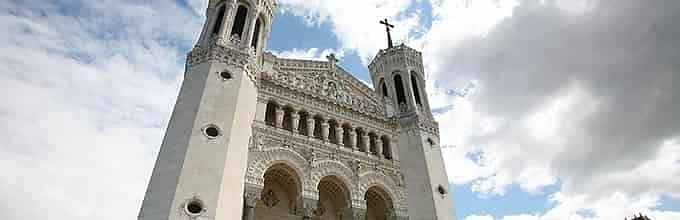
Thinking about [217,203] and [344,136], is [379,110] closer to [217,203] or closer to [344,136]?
[344,136]

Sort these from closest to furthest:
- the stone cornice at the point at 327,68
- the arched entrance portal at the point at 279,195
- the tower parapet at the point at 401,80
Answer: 1. the arched entrance portal at the point at 279,195
2. the stone cornice at the point at 327,68
3. the tower parapet at the point at 401,80

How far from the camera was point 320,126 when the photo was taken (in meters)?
17.5

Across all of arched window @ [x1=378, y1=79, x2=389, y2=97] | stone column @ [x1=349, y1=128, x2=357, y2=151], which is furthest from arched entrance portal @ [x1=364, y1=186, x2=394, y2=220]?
arched window @ [x1=378, y1=79, x2=389, y2=97]

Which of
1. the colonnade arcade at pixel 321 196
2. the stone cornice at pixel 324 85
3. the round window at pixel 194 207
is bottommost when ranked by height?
the round window at pixel 194 207

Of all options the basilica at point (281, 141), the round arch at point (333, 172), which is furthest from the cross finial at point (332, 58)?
the round arch at point (333, 172)

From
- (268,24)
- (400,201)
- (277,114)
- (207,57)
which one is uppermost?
(268,24)

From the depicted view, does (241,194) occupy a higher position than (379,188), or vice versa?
(379,188)

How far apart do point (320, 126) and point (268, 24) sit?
575 cm

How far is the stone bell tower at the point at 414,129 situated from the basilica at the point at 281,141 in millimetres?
60

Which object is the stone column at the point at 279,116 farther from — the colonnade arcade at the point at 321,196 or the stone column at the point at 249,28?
the stone column at the point at 249,28

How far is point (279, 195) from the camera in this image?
1600cm

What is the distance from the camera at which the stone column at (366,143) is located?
1784cm

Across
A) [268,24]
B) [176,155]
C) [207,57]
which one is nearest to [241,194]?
[176,155]

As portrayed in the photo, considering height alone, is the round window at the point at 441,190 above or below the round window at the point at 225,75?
below
